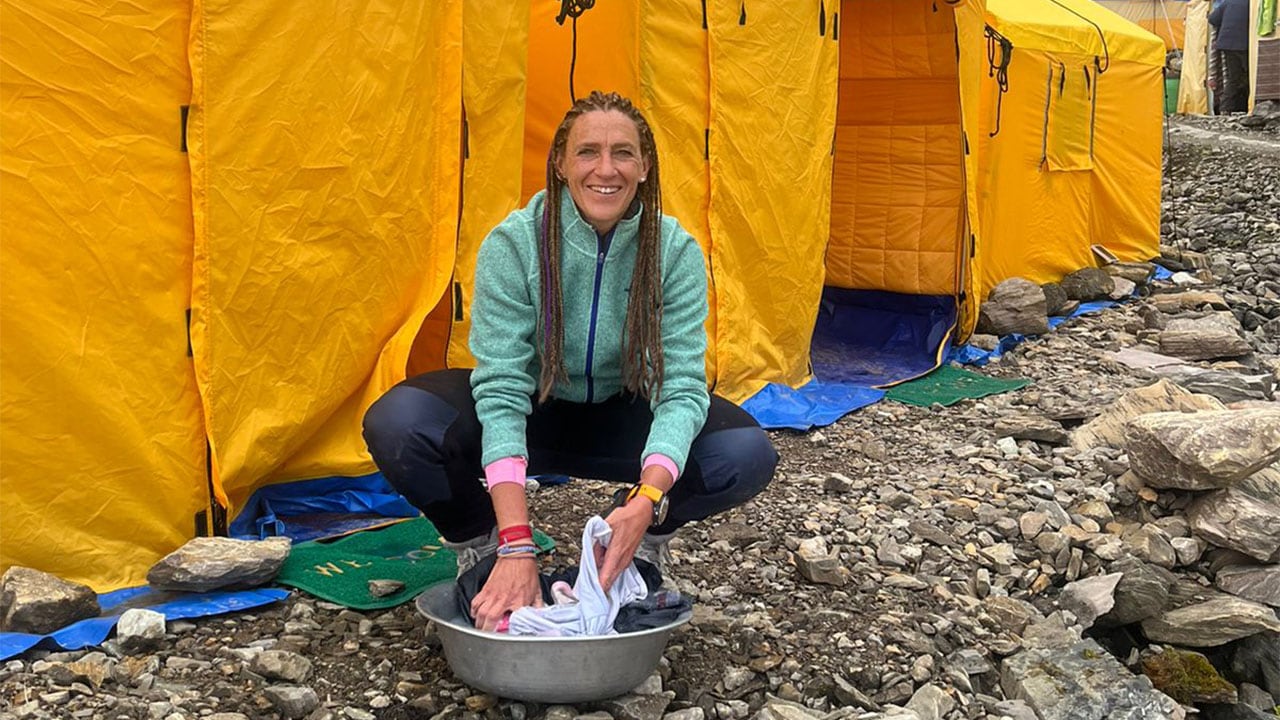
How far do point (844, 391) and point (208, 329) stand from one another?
333cm

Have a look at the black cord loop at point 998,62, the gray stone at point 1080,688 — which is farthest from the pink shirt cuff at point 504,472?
the black cord loop at point 998,62

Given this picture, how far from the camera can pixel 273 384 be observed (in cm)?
344

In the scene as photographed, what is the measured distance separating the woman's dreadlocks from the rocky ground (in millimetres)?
689

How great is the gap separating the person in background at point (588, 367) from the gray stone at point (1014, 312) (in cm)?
465

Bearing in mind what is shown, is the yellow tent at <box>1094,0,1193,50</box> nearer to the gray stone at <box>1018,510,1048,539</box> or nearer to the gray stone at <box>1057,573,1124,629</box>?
the gray stone at <box>1018,510,1048,539</box>

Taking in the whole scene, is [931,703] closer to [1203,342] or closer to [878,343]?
[878,343]

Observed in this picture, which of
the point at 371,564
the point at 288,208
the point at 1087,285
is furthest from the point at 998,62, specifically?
the point at 371,564

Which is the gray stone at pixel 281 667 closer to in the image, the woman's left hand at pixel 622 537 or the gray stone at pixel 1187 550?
the woman's left hand at pixel 622 537

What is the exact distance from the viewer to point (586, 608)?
2.40 m

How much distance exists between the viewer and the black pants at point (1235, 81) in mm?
16766

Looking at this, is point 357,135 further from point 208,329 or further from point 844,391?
point 844,391

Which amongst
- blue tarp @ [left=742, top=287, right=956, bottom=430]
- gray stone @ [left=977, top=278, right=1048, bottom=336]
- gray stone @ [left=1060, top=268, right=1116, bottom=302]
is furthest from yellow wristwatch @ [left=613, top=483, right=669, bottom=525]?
gray stone @ [left=1060, top=268, right=1116, bottom=302]

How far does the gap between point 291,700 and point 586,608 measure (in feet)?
2.19

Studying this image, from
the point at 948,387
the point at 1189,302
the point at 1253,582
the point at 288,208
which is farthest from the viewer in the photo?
the point at 1189,302
